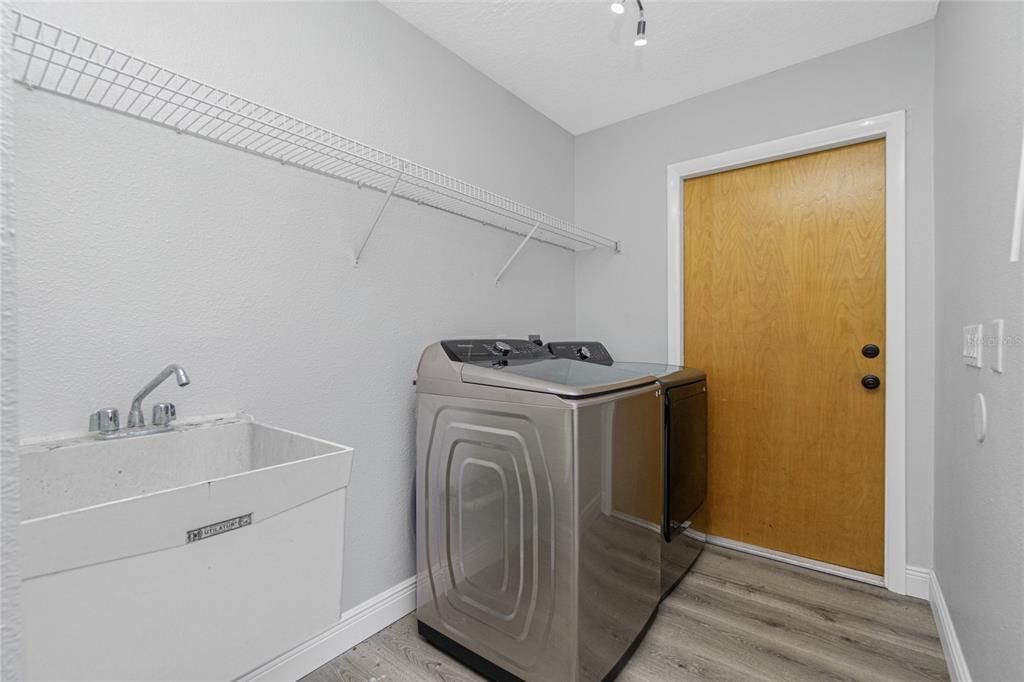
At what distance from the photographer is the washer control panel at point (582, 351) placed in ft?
7.90

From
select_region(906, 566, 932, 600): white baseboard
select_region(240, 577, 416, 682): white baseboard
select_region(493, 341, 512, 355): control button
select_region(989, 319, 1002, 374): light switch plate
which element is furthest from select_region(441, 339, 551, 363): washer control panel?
select_region(906, 566, 932, 600): white baseboard

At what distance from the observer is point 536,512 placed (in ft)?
4.73

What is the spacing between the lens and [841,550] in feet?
7.32

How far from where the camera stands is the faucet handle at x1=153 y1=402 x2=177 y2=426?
1194 mm

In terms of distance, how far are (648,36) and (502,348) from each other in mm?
1545

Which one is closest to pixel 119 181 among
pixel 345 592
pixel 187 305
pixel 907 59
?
pixel 187 305

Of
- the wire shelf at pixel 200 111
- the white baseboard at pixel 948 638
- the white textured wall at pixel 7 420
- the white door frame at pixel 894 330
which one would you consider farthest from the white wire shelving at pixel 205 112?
the white baseboard at pixel 948 638

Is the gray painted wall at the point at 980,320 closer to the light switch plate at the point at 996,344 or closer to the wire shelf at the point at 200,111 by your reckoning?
the light switch plate at the point at 996,344

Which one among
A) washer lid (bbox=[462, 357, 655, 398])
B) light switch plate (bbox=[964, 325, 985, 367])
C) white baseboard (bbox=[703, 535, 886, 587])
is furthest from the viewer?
white baseboard (bbox=[703, 535, 886, 587])

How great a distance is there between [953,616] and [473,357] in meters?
1.91

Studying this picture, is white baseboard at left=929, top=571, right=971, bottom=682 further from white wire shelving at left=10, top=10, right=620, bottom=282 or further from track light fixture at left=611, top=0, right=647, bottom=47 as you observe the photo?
track light fixture at left=611, top=0, right=647, bottom=47

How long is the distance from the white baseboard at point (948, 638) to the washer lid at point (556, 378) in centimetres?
126

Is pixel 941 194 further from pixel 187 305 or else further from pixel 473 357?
pixel 187 305

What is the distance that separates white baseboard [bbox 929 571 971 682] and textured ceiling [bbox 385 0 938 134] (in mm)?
2385
